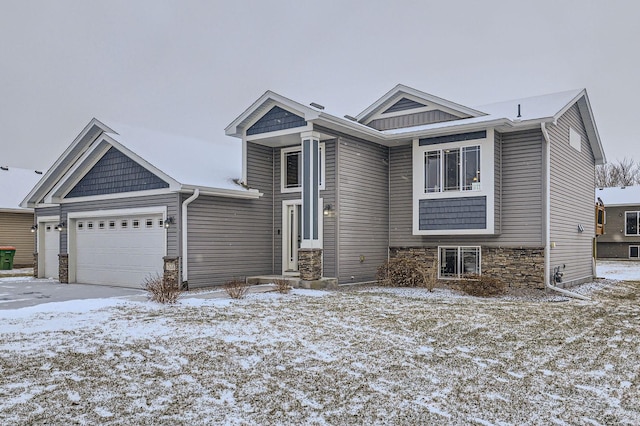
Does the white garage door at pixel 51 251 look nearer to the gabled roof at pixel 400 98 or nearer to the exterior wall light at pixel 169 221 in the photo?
the exterior wall light at pixel 169 221

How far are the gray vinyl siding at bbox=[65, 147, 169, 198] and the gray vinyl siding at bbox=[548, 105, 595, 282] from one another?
10.3m

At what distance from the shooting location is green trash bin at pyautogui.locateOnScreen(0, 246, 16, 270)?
22234 millimetres

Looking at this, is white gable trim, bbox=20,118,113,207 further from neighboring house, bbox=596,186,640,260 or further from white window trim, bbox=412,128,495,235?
neighboring house, bbox=596,186,640,260

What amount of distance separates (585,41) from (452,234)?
42.6ft

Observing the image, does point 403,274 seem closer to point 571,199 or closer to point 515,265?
point 515,265

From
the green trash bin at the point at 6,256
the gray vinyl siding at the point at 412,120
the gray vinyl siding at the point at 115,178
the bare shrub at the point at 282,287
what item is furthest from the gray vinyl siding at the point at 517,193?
the green trash bin at the point at 6,256

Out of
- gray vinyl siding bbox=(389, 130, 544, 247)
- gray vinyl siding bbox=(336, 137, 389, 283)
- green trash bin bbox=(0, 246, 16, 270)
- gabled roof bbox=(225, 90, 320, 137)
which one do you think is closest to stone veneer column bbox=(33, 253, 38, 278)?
green trash bin bbox=(0, 246, 16, 270)

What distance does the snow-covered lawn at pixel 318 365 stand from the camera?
4.48 m

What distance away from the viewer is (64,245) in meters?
16.2

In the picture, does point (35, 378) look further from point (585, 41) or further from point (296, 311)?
point (585, 41)

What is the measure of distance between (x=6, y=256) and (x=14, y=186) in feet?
16.1

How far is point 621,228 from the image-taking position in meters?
32.8

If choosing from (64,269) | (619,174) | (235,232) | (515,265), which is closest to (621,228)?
(619,174)

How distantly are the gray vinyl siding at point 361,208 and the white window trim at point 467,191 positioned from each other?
1.26 meters
